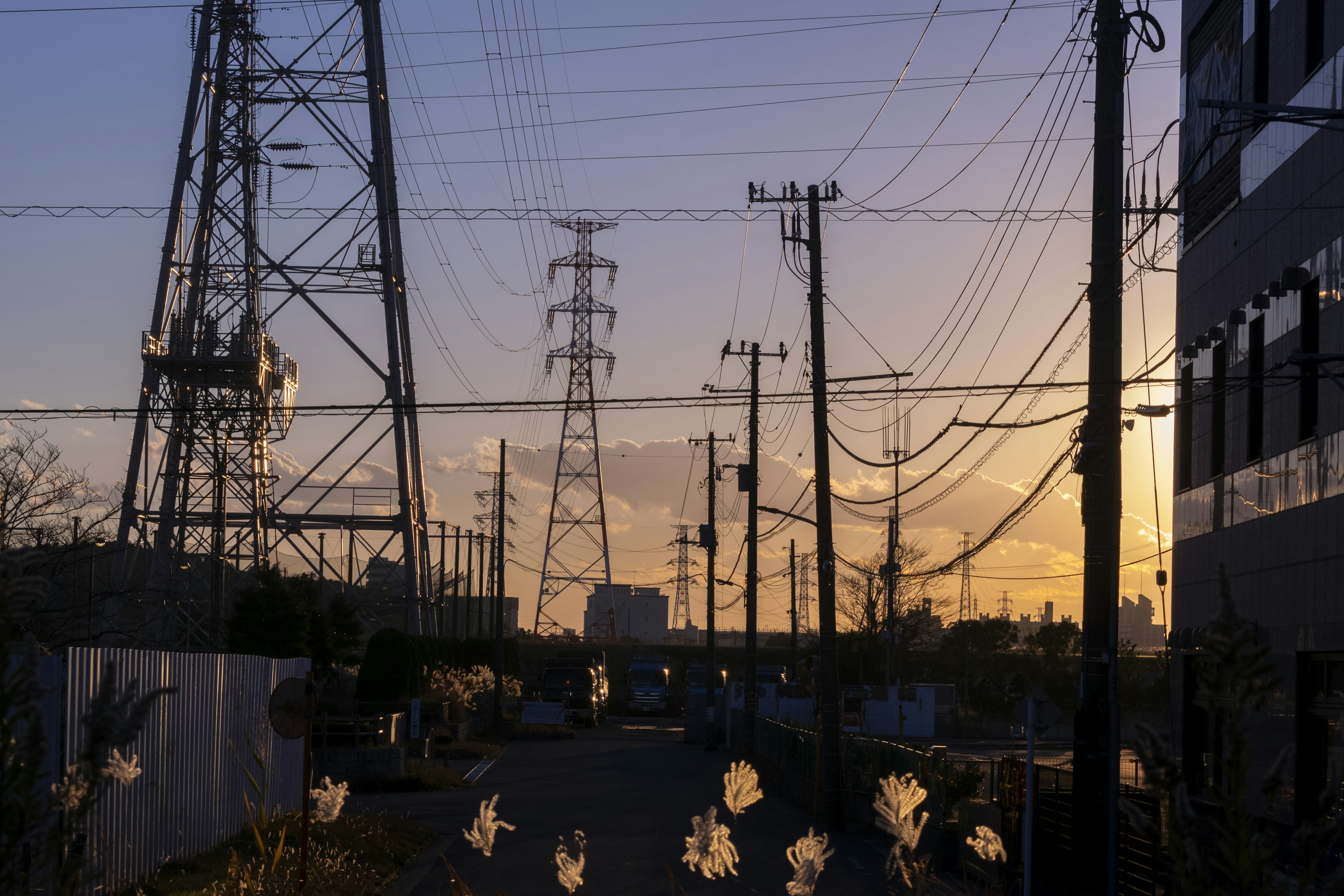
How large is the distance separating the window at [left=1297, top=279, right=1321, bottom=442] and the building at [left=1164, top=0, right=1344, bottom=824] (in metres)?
0.02

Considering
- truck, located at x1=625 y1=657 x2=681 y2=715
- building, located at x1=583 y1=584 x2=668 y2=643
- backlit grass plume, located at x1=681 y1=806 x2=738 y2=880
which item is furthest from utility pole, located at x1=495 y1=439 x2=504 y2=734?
building, located at x1=583 y1=584 x2=668 y2=643

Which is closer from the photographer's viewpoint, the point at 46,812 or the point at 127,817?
the point at 46,812

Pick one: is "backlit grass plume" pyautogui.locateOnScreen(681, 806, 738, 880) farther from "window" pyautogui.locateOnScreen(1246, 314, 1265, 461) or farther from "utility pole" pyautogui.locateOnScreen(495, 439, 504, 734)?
"utility pole" pyautogui.locateOnScreen(495, 439, 504, 734)

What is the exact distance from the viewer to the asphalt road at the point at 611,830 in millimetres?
15047

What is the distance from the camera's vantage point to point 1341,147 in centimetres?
1623

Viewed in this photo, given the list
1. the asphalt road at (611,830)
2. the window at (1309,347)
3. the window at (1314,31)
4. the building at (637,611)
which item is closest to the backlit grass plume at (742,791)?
the asphalt road at (611,830)

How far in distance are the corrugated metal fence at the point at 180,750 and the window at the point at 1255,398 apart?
15.0 meters

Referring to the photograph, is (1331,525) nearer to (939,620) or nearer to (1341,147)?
(1341,147)

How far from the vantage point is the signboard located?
149 ft

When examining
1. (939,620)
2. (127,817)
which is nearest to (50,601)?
(127,817)

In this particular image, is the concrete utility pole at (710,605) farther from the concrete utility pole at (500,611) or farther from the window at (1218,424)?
the window at (1218,424)

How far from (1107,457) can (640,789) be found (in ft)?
52.9

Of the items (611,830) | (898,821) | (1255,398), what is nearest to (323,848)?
(611,830)

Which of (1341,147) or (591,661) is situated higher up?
(1341,147)
